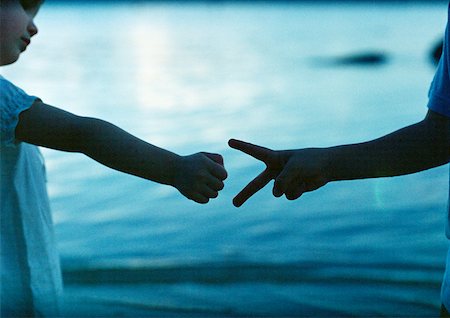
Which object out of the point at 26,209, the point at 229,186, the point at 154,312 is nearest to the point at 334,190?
→ the point at 229,186

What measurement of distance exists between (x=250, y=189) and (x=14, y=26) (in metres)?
0.73

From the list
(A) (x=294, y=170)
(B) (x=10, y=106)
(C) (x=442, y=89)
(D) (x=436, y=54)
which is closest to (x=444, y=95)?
(C) (x=442, y=89)

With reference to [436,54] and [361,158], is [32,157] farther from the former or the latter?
[436,54]

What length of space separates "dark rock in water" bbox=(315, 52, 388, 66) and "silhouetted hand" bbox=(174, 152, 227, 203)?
13.2 m

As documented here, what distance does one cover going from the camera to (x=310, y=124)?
6961mm

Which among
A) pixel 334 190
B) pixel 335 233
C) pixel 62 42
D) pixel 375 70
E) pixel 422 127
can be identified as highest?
pixel 62 42

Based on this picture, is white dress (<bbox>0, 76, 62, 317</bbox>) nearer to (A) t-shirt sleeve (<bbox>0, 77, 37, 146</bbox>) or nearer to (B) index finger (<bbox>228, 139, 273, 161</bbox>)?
(A) t-shirt sleeve (<bbox>0, 77, 37, 146</bbox>)

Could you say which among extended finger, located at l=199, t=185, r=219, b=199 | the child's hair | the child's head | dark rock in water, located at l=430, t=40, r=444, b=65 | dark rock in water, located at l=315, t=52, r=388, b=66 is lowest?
extended finger, located at l=199, t=185, r=219, b=199

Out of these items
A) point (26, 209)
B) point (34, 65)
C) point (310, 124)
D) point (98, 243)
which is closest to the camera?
point (26, 209)

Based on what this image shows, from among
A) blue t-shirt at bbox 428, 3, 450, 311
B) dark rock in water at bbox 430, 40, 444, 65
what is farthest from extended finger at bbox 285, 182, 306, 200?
dark rock in water at bbox 430, 40, 444, 65

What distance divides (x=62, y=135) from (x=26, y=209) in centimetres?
47

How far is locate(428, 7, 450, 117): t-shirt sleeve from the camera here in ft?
4.43

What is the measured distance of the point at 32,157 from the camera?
6.12 ft

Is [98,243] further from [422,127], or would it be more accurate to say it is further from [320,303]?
[422,127]
